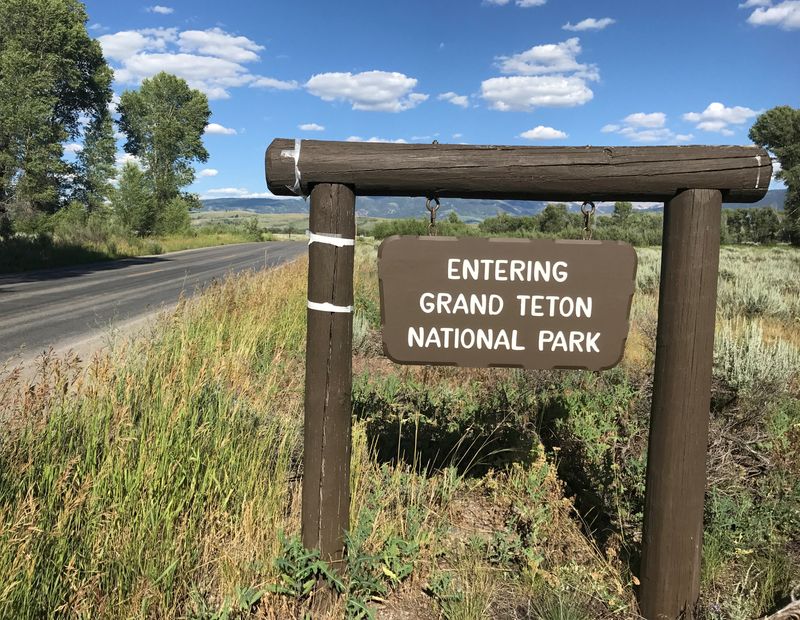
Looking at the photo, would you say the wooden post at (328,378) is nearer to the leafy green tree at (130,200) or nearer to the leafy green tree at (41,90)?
the leafy green tree at (41,90)

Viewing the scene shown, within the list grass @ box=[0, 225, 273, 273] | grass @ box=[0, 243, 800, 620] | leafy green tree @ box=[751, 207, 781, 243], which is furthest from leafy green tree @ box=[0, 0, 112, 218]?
leafy green tree @ box=[751, 207, 781, 243]

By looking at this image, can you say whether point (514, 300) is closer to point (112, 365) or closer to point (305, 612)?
point (305, 612)

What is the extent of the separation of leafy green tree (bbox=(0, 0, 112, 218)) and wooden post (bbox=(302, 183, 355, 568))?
23.6 meters

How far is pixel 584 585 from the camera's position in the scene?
2.32 metres

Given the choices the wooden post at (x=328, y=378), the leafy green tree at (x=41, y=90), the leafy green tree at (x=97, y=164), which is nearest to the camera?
the wooden post at (x=328, y=378)

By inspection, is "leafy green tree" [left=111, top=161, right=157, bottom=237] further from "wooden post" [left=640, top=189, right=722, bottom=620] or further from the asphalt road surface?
"wooden post" [left=640, top=189, right=722, bottom=620]

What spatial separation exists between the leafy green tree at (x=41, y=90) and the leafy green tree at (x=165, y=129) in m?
14.2

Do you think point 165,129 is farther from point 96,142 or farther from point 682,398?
point 682,398

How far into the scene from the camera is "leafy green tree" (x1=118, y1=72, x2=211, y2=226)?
147 feet

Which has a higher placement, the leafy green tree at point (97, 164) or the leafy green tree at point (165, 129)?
the leafy green tree at point (165, 129)

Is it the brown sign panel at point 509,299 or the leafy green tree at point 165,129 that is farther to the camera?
the leafy green tree at point 165,129

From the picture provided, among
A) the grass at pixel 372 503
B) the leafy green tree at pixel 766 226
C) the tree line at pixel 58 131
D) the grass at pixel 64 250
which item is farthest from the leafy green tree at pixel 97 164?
the leafy green tree at pixel 766 226

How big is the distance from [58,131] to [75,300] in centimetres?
1720

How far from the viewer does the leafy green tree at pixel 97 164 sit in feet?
96.9
